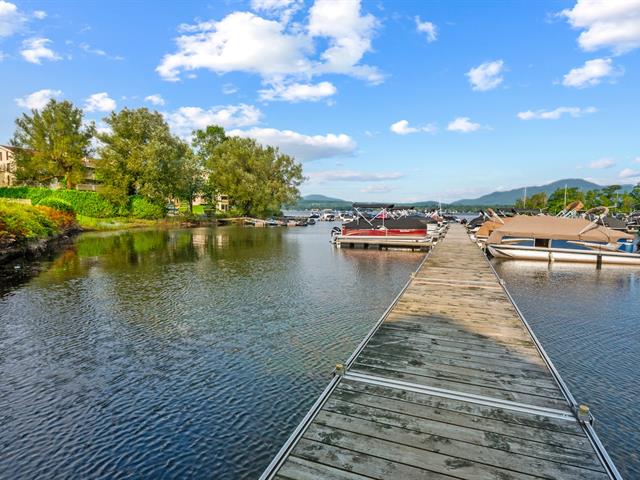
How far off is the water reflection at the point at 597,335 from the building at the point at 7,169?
252 ft

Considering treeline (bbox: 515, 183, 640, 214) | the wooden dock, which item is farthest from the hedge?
treeline (bbox: 515, 183, 640, 214)

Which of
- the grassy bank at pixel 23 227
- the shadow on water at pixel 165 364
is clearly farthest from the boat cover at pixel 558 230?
the grassy bank at pixel 23 227

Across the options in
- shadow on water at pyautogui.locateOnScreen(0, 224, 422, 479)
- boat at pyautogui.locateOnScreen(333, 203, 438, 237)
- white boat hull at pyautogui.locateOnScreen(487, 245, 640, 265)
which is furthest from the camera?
boat at pyautogui.locateOnScreen(333, 203, 438, 237)

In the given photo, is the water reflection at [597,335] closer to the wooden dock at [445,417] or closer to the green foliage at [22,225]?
the wooden dock at [445,417]

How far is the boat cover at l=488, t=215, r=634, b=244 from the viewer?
85.3 ft

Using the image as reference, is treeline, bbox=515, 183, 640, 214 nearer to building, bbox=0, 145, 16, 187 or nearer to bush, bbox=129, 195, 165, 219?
bush, bbox=129, 195, 165, 219

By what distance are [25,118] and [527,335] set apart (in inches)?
3039

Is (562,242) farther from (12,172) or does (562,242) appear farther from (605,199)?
(12,172)

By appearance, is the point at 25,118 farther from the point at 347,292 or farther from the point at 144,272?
the point at 347,292

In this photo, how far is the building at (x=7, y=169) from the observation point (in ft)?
206

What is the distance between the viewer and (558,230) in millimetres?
26875

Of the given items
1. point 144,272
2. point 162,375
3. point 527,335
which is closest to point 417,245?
point 144,272

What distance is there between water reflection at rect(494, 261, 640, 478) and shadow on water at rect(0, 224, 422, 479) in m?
5.63

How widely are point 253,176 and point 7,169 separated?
1668 inches
